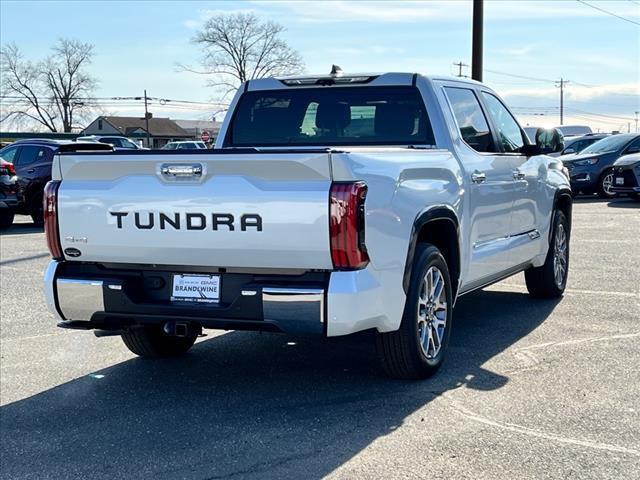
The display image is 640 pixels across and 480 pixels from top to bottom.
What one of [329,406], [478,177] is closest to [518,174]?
[478,177]

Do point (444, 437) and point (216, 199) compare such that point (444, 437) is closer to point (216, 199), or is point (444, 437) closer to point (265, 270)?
point (265, 270)

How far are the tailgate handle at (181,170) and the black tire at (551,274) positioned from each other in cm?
415

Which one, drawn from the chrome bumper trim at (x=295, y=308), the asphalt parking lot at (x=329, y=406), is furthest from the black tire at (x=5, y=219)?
the chrome bumper trim at (x=295, y=308)

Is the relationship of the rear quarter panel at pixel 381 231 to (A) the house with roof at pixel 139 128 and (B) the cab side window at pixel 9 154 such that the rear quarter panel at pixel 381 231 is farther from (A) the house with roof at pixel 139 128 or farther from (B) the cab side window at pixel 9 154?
(A) the house with roof at pixel 139 128

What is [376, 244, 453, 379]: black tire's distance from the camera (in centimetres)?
518

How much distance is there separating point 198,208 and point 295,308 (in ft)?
2.59

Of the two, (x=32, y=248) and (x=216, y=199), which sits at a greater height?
(x=216, y=199)

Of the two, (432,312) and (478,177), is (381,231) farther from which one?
(478,177)

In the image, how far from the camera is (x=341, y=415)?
4875 mm

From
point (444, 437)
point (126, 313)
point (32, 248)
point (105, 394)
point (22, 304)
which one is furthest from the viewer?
point (32, 248)

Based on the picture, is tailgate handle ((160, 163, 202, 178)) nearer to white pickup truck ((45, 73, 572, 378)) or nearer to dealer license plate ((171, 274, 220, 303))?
white pickup truck ((45, 73, 572, 378))

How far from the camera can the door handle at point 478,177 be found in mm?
6163

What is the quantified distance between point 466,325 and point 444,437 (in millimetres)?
2782

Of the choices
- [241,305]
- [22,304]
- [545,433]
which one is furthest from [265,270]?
[22,304]
